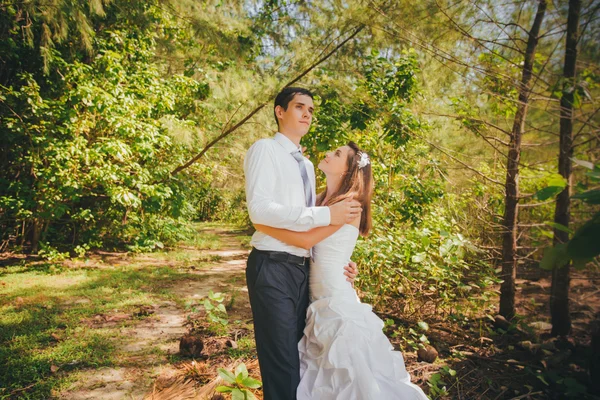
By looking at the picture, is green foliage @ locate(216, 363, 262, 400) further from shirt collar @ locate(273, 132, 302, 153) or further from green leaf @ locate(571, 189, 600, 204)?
green leaf @ locate(571, 189, 600, 204)

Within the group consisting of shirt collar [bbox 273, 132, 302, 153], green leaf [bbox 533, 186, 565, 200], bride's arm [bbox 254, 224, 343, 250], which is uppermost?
shirt collar [bbox 273, 132, 302, 153]

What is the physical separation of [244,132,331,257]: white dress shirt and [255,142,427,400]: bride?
0.20 feet

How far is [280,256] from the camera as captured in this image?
169 cm

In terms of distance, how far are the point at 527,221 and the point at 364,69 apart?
11.7 feet

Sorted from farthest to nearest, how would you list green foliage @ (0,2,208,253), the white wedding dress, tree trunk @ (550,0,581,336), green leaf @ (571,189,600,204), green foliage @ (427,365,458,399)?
green foliage @ (0,2,208,253) < tree trunk @ (550,0,581,336) < green foliage @ (427,365,458,399) < the white wedding dress < green leaf @ (571,189,600,204)

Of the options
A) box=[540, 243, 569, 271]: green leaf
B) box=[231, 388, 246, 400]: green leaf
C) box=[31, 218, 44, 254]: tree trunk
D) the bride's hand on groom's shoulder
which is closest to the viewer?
box=[540, 243, 569, 271]: green leaf

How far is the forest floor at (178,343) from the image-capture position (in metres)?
2.61

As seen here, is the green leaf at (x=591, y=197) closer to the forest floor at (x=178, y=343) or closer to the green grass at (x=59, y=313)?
the forest floor at (x=178, y=343)

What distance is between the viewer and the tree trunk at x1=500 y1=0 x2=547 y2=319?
3531 millimetres

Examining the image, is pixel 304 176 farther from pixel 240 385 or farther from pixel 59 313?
pixel 59 313

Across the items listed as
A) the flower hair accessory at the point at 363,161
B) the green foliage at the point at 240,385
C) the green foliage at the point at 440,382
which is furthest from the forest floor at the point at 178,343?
the flower hair accessory at the point at 363,161

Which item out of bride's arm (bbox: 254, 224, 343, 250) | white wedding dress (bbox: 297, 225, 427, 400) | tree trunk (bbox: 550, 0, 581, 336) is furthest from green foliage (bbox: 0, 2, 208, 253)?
tree trunk (bbox: 550, 0, 581, 336)

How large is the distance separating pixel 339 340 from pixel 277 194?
78cm

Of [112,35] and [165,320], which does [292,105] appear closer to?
[165,320]
